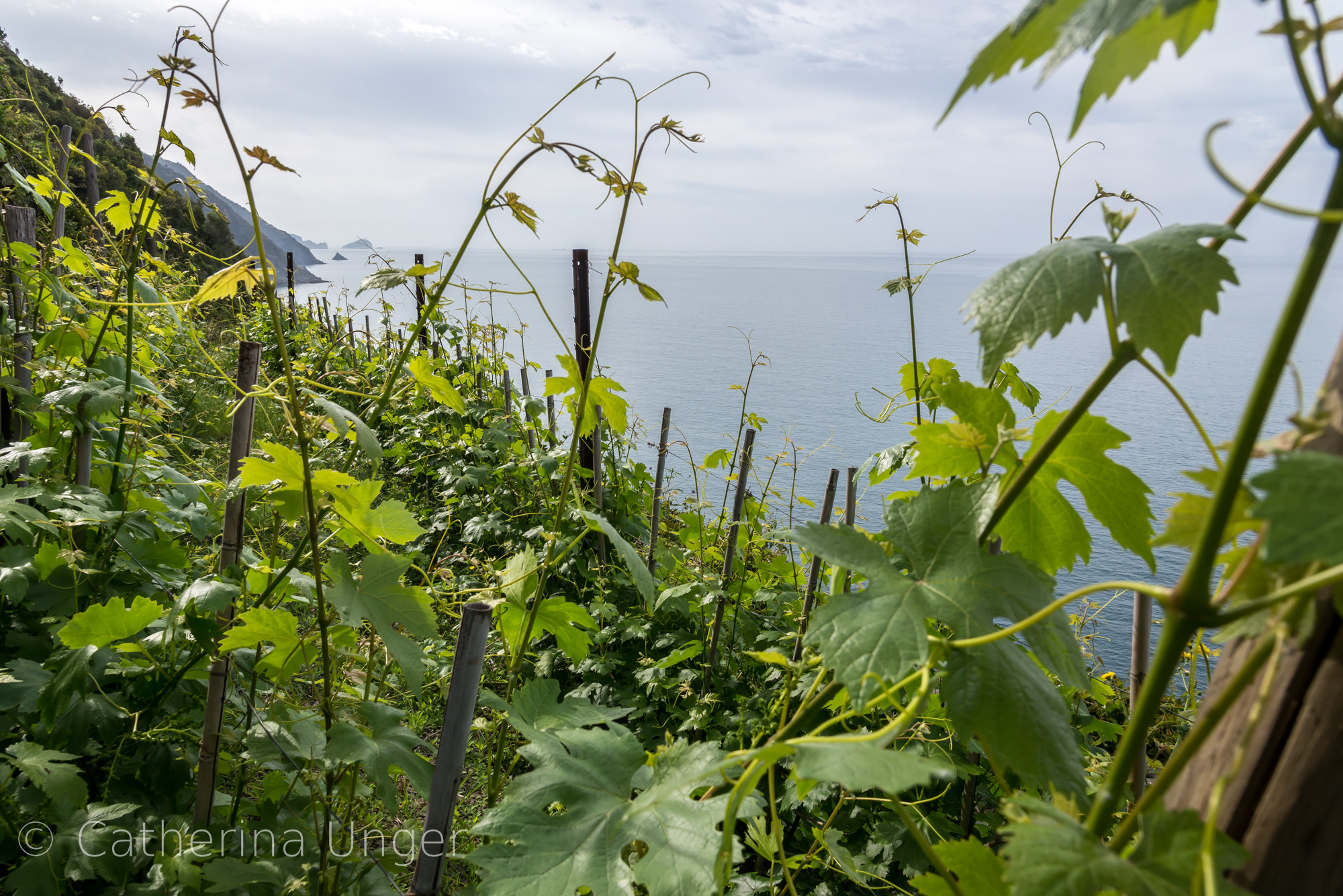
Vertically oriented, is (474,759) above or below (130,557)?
below

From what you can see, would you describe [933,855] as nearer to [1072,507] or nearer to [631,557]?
[1072,507]

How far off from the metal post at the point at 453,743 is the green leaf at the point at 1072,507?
25.1 inches

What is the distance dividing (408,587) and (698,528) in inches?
74.4

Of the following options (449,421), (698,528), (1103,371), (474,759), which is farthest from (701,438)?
(1103,371)

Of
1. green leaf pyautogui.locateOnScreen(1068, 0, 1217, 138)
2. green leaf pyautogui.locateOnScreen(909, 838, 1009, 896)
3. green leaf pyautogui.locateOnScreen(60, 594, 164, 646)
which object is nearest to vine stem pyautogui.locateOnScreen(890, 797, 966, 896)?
green leaf pyautogui.locateOnScreen(909, 838, 1009, 896)

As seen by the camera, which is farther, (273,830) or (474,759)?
(474,759)

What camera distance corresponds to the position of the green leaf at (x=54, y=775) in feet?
3.84

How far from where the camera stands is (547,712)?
1.10 meters

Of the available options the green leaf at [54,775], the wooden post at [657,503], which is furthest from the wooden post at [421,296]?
the wooden post at [657,503]

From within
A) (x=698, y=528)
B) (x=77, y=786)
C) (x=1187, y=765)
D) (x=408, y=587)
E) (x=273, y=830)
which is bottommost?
(x=273, y=830)

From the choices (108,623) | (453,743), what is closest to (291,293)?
(108,623)

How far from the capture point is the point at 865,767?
412mm

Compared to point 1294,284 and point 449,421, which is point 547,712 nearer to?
point 1294,284

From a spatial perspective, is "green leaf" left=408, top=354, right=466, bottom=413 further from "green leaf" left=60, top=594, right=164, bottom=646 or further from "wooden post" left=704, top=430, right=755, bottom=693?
"wooden post" left=704, top=430, right=755, bottom=693
